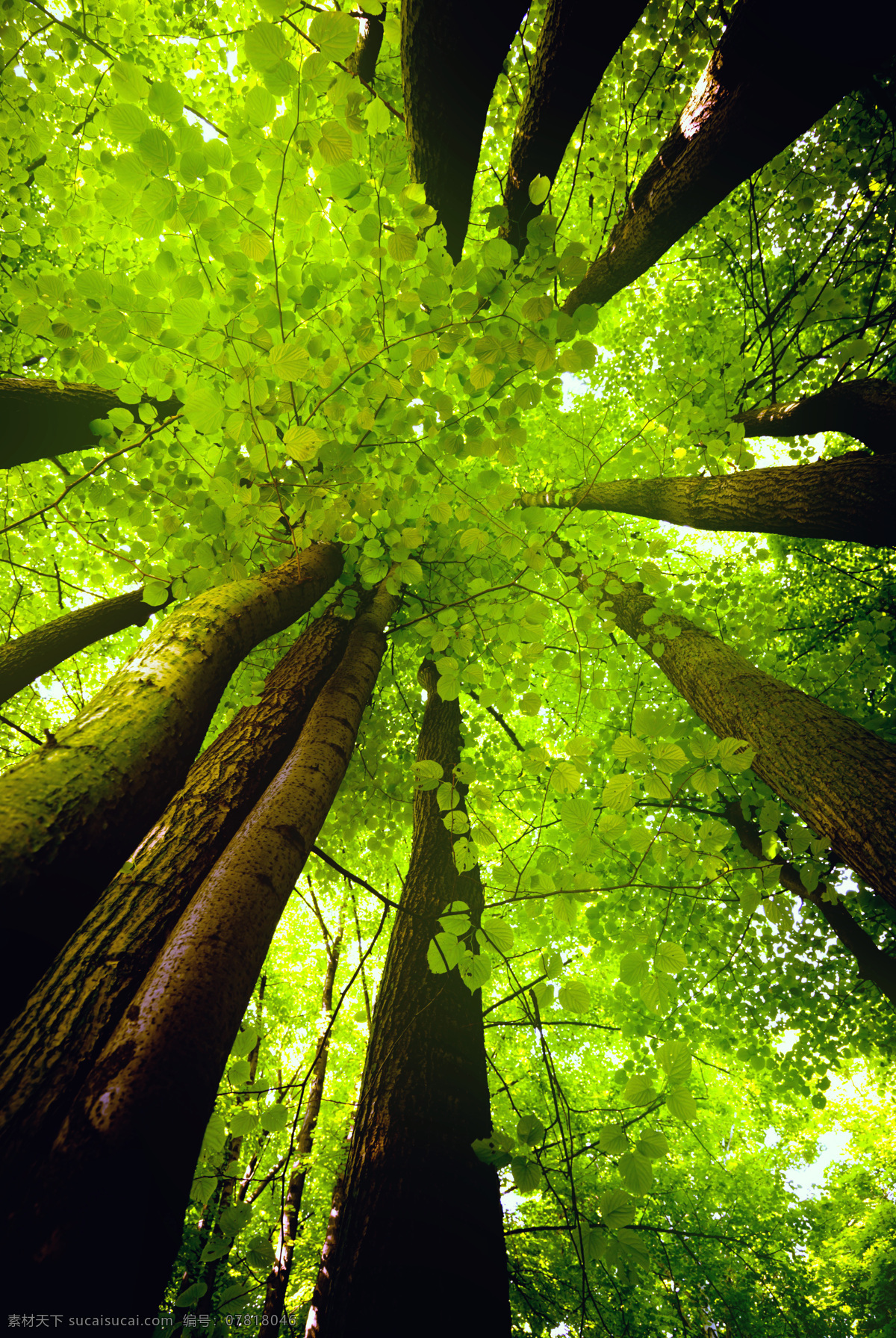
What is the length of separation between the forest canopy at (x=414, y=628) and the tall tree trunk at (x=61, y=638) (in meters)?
0.03

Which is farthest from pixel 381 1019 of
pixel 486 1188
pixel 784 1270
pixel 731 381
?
pixel 784 1270

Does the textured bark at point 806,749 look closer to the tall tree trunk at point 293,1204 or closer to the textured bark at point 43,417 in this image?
the tall tree trunk at point 293,1204

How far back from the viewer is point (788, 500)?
11.2 feet

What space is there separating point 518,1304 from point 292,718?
728 cm

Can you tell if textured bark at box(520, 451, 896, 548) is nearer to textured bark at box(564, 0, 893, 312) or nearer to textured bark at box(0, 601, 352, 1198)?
textured bark at box(564, 0, 893, 312)

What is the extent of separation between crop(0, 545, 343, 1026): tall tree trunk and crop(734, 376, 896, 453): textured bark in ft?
15.3

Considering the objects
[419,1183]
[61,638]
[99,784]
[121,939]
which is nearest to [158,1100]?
[121,939]

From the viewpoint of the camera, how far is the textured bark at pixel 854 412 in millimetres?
3732

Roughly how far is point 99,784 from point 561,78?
167 inches

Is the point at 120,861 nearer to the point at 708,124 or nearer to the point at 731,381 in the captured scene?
the point at 708,124

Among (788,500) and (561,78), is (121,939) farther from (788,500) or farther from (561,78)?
(561,78)

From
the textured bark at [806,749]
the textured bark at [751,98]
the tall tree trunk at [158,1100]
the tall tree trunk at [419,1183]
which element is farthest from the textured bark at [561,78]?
the tall tree trunk at [419,1183]

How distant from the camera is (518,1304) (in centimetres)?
550

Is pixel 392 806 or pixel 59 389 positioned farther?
pixel 392 806
